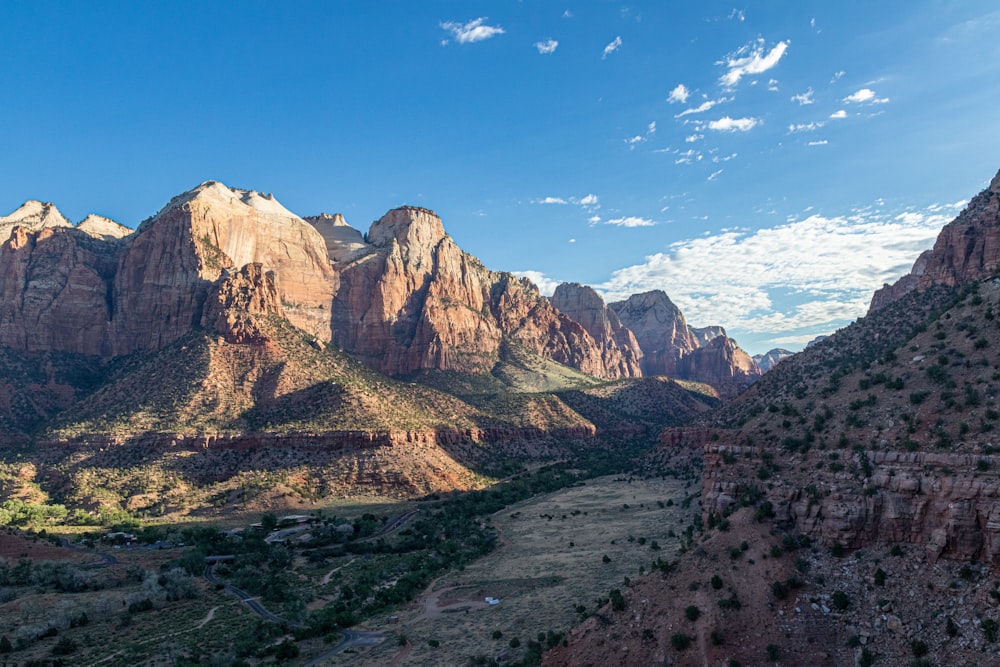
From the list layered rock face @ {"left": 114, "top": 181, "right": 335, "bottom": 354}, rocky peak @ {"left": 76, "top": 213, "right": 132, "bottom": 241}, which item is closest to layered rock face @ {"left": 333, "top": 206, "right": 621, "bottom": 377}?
layered rock face @ {"left": 114, "top": 181, "right": 335, "bottom": 354}

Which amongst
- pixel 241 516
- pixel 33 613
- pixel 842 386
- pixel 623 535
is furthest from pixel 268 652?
pixel 241 516

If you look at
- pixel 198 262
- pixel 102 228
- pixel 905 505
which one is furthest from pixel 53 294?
pixel 905 505

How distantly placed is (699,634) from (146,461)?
87244 mm

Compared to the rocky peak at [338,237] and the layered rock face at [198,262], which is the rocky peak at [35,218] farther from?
the rocky peak at [338,237]

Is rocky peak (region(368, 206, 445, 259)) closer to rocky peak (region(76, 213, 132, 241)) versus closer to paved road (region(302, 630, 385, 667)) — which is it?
rocky peak (region(76, 213, 132, 241))

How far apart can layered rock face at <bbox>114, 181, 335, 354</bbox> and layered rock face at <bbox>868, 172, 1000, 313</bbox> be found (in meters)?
125

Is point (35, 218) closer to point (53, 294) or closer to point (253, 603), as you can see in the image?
point (53, 294)

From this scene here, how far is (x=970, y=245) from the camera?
213ft

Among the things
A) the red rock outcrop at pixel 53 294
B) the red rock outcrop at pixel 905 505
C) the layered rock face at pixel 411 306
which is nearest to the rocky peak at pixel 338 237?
the layered rock face at pixel 411 306

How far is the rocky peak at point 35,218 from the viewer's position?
473 feet

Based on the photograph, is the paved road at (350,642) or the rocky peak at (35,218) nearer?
the paved road at (350,642)

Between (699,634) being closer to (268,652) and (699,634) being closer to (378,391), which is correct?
(268,652)

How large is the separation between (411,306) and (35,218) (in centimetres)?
10058

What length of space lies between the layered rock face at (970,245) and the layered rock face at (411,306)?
375ft
